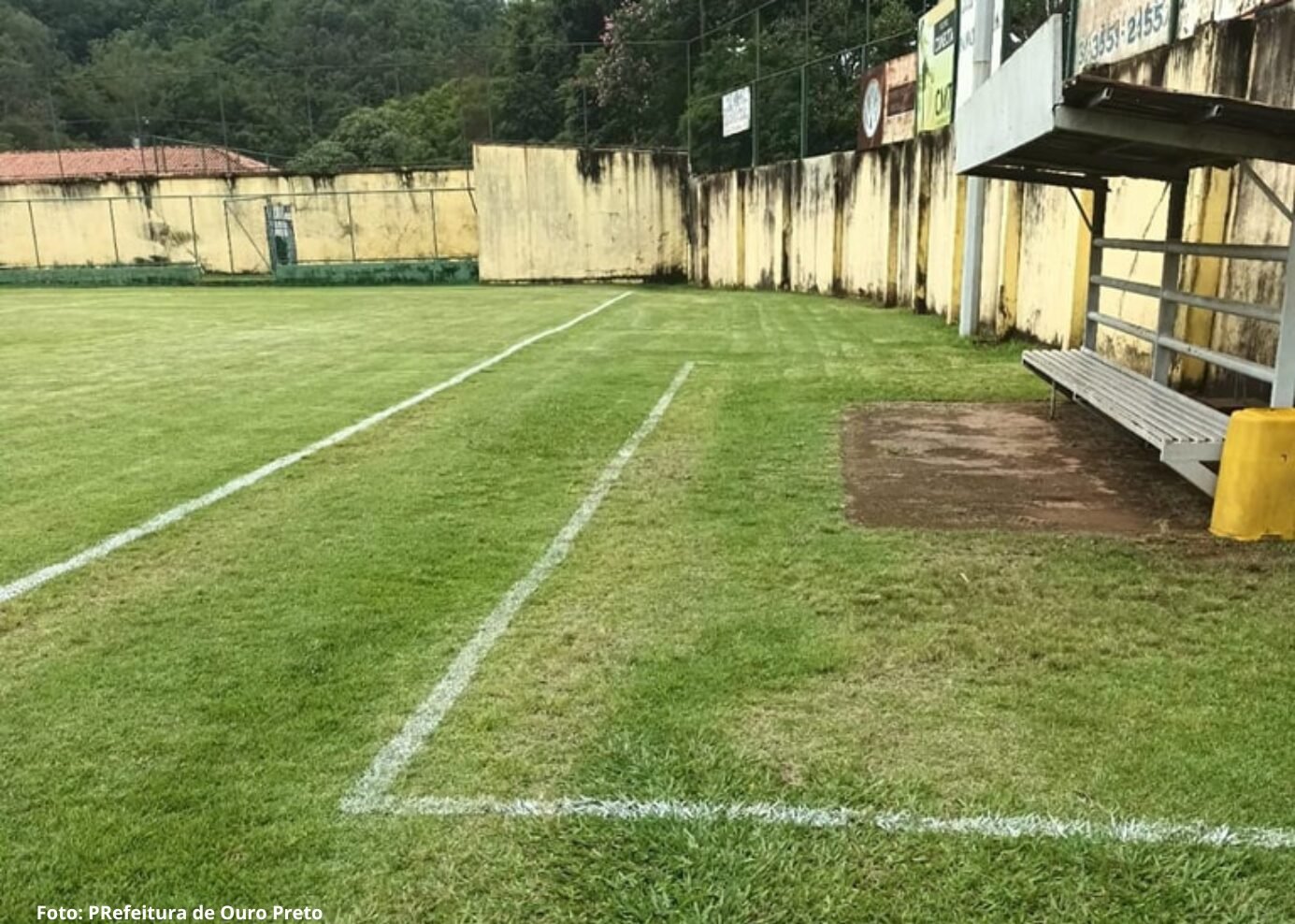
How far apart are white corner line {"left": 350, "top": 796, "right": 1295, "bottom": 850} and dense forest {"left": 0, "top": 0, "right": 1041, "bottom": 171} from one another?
26.4 m

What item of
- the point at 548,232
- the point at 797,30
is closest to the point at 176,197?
the point at 548,232

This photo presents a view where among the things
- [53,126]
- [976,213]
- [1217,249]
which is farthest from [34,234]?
[1217,249]

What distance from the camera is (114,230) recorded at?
36.9m

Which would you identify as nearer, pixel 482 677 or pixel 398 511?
pixel 482 677

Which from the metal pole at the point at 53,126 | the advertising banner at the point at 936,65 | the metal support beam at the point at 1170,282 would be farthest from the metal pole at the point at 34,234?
the metal support beam at the point at 1170,282

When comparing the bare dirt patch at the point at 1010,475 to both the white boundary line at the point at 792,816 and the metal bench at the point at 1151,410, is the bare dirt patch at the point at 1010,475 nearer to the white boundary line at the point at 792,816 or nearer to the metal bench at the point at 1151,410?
the metal bench at the point at 1151,410

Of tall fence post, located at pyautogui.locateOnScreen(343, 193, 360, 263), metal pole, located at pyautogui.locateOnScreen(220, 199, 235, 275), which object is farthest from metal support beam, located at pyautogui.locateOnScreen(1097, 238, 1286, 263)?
metal pole, located at pyautogui.locateOnScreen(220, 199, 235, 275)

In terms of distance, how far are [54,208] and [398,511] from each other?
37.6 meters

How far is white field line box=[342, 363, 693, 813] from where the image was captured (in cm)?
318

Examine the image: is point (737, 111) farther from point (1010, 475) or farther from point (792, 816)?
point (792, 816)

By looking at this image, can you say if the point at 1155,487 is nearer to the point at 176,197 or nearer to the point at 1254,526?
the point at 1254,526

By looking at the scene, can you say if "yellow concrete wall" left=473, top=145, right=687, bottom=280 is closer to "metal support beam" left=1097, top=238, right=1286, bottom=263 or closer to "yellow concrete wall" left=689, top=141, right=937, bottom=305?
"yellow concrete wall" left=689, top=141, right=937, bottom=305

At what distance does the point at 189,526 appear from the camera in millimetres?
5742

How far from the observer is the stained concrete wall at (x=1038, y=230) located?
315 inches
